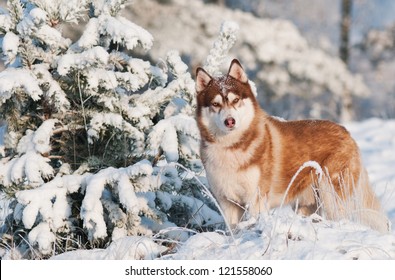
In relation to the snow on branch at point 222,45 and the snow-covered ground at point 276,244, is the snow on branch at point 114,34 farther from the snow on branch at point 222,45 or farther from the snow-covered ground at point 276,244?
the snow-covered ground at point 276,244

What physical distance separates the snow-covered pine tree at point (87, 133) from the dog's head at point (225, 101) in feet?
0.69

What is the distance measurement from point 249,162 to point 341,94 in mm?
13615

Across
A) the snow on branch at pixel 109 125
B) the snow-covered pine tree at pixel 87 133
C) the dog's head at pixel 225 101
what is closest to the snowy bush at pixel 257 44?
the snow-covered pine tree at pixel 87 133

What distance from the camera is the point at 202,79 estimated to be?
5.09 meters

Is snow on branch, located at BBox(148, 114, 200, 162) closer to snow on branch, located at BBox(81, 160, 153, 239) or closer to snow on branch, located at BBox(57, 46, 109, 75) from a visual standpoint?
snow on branch, located at BBox(81, 160, 153, 239)

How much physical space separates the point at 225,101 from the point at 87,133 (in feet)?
3.88

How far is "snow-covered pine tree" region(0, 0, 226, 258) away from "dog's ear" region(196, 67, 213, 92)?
0.82ft

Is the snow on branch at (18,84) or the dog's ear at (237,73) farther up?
the dog's ear at (237,73)

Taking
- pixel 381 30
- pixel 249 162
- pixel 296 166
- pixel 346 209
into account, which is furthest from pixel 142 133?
pixel 381 30

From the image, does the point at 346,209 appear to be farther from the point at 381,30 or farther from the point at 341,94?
the point at 381,30

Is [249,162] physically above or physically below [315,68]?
above

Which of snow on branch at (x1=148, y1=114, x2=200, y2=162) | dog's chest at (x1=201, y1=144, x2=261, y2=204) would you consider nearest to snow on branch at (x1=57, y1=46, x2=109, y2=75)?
snow on branch at (x1=148, y1=114, x2=200, y2=162)

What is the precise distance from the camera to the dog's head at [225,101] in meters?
4.82

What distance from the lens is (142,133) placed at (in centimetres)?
521
